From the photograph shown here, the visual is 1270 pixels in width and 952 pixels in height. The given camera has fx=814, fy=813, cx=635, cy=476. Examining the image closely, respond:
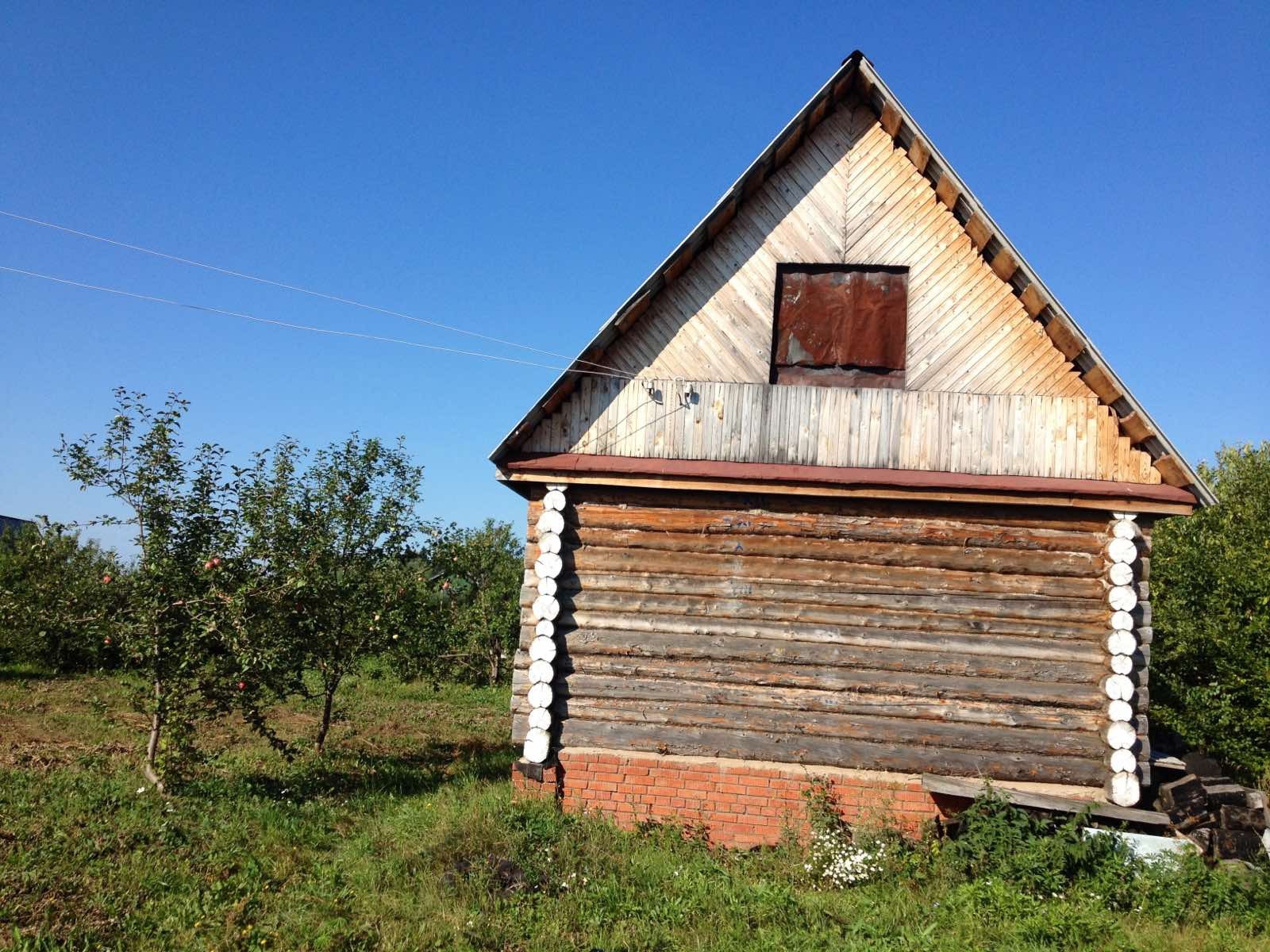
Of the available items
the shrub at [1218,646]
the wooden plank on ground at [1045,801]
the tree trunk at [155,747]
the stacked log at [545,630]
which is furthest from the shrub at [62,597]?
the shrub at [1218,646]

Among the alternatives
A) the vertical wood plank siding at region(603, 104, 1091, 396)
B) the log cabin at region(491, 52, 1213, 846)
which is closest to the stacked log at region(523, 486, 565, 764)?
the log cabin at region(491, 52, 1213, 846)

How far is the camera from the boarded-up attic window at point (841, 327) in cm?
936

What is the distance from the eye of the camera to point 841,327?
371 inches

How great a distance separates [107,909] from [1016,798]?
8322mm

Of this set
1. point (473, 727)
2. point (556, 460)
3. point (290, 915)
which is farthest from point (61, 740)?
point (556, 460)

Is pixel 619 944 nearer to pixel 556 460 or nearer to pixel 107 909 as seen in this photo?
pixel 107 909

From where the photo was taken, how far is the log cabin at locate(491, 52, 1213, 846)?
28.3 ft

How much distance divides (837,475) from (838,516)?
51 centimetres

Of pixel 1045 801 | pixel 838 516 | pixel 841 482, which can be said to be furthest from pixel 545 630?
pixel 1045 801

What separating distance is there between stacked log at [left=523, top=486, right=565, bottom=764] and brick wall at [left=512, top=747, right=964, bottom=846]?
1.00 ft

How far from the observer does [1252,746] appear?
564 inches

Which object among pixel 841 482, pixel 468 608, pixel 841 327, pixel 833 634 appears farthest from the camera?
pixel 468 608

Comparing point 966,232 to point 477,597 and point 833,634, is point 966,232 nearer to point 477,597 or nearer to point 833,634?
point 833,634

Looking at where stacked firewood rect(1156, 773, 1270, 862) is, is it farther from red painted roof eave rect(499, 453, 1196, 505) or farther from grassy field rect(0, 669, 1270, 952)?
red painted roof eave rect(499, 453, 1196, 505)
